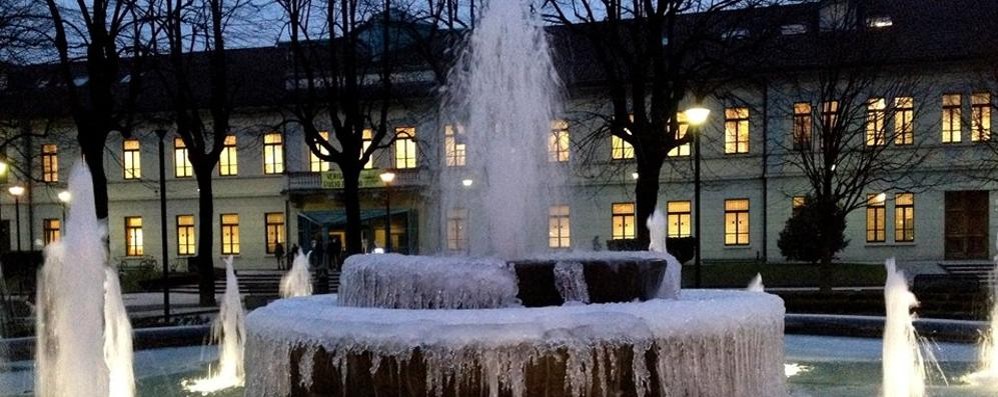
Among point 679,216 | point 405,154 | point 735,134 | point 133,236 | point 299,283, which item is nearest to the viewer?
point 299,283

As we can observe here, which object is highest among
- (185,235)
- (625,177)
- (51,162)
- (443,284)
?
(51,162)

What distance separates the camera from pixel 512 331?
5781 mm

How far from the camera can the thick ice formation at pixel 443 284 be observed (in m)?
6.96

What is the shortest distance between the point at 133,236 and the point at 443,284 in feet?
129

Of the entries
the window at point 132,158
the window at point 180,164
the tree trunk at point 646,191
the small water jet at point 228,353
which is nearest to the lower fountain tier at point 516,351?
the small water jet at point 228,353

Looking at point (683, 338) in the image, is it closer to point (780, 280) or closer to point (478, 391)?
point (478, 391)

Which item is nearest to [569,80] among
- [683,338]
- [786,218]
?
[786,218]

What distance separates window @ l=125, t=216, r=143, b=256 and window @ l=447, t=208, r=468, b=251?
650 inches

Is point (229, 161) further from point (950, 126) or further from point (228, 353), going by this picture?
point (950, 126)

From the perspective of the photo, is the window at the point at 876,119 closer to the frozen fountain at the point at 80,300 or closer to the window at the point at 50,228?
the frozen fountain at the point at 80,300

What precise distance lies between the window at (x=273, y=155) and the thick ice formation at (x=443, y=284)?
113ft

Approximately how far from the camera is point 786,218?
34.9m

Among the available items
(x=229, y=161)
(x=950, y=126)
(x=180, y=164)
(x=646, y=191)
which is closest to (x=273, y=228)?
(x=229, y=161)

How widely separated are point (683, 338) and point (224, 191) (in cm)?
Result: 3775
